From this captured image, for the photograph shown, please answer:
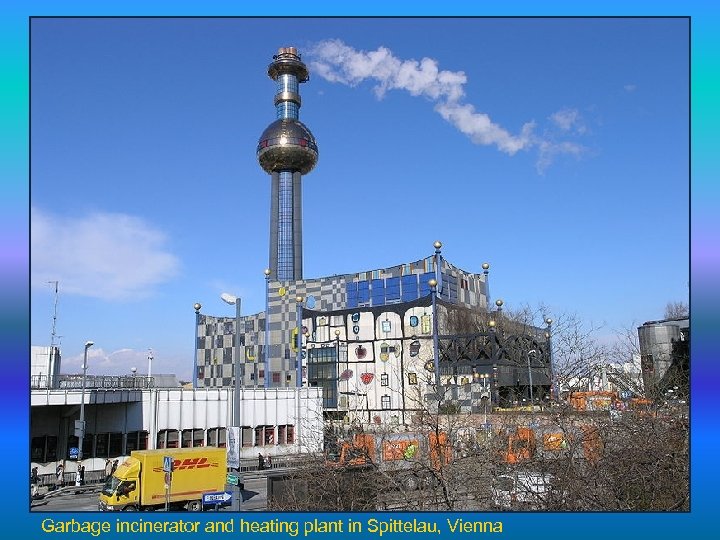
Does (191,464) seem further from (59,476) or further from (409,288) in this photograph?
(409,288)

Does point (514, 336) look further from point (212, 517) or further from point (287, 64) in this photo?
point (287, 64)

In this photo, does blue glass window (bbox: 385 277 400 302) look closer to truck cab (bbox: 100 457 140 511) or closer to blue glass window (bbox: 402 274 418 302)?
blue glass window (bbox: 402 274 418 302)

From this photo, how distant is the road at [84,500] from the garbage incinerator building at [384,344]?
660cm

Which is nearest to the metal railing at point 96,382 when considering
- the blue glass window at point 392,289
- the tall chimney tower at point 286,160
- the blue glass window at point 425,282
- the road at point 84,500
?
the road at point 84,500

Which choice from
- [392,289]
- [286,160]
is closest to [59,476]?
[392,289]

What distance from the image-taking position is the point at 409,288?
175 feet

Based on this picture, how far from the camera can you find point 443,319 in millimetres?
45562

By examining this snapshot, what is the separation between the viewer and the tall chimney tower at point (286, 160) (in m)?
76.3

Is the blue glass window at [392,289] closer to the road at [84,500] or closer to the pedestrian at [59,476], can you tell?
the road at [84,500]

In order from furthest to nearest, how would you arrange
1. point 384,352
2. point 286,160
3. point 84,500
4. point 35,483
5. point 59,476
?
point 286,160
point 384,352
point 59,476
point 35,483
point 84,500

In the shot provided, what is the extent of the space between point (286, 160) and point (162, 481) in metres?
59.9

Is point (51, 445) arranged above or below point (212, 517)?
below

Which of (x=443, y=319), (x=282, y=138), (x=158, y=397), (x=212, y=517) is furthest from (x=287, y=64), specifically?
(x=212, y=517)

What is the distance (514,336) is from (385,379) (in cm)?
944
